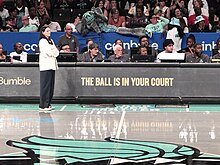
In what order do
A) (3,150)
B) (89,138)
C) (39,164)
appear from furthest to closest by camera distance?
1. (89,138)
2. (3,150)
3. (39,164)

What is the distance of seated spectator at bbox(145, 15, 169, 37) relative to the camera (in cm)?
1961

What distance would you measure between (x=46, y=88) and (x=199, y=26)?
6.74 meters

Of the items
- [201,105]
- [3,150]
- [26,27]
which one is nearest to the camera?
[3,150]

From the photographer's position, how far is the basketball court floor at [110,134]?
9984 millimetres

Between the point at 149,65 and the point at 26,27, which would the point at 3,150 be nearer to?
the point at 149,65

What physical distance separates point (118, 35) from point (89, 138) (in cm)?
839

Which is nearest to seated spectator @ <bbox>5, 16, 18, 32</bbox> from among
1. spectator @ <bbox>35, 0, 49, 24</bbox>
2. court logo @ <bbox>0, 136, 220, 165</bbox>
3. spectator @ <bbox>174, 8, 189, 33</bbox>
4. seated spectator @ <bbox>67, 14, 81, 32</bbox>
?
spectator @ <bbox>35, 0, 49, 24</bbox>

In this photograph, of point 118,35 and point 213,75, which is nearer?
point 213,75

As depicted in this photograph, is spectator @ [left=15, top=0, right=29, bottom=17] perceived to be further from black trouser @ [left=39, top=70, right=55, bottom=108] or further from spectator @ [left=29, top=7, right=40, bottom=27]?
black trouser @ [left=39, top=70, right=55, bottom=108]

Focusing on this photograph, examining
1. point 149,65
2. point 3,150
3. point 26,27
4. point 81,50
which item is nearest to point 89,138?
point 3,150

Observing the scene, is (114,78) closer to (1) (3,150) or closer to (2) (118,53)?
(2) (118,53)

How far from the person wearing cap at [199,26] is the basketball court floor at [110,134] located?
4.30 m

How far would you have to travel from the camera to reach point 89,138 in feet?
38.5

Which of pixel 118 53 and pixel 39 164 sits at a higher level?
pixel 118 53
